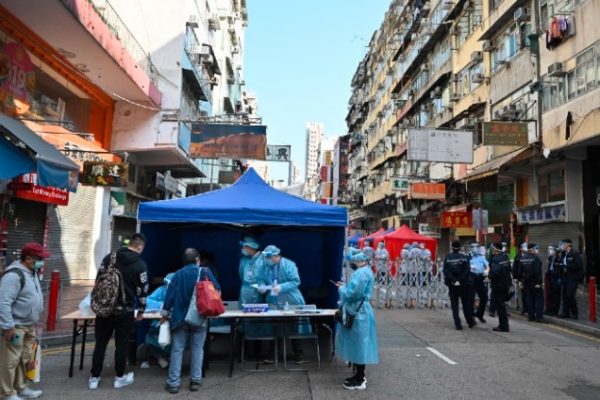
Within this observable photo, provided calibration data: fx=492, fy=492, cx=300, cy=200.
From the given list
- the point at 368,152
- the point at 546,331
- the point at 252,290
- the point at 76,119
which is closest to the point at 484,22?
the point at 546,331

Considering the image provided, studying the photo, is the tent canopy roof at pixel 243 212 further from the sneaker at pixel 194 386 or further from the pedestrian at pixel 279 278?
the sneaker at pixel 194 386

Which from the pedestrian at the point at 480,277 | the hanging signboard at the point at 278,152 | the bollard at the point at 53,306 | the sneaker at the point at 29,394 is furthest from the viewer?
the hanging signboard at the point at 278,152

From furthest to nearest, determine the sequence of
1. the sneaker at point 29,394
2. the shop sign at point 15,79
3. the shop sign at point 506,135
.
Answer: the shop sign at point 506,135 < the shop sign at point 15,79 < the sneaker at point 29,394

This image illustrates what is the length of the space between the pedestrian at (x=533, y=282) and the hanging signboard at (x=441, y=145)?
19.3 ft

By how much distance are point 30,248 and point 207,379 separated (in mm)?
2722

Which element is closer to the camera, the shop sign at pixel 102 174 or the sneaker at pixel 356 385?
the sneaker at pixel 356 385

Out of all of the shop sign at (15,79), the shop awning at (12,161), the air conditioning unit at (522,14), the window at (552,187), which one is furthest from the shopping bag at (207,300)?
the air conditioning unit at (522,14)

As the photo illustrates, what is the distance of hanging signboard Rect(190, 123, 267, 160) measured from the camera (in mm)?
18172

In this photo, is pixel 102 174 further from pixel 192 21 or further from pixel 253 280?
pixel 192 21

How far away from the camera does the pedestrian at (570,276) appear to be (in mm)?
11688

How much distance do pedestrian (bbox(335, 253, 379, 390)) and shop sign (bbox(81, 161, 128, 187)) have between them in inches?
395

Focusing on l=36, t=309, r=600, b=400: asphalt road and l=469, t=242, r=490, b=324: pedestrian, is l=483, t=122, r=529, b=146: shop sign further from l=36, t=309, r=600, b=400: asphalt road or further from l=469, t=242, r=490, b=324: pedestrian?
l=36, t=309, r=600, b=400: asphalt road

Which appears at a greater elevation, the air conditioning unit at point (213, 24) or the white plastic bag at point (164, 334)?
the air conditioning unit at point (213, 24)

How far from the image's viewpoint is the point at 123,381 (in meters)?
6.05
